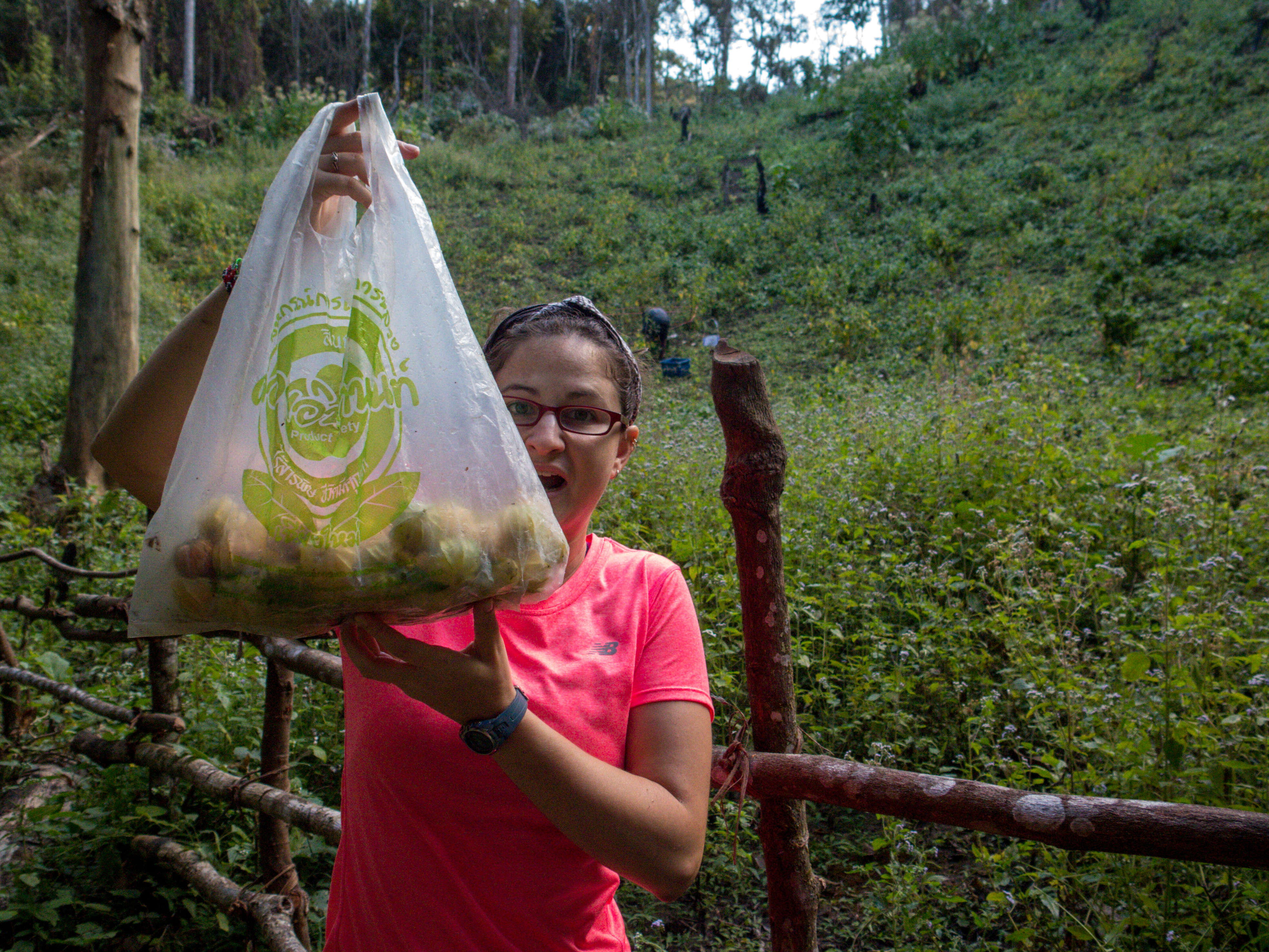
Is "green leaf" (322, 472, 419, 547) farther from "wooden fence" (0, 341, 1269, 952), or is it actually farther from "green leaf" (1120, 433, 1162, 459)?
"green leaf" (1120, 433, 1162, 459)

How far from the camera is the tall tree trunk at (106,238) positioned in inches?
213

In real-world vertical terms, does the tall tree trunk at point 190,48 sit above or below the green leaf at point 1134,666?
above

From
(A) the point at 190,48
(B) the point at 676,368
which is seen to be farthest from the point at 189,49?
(B) the point at 676,368

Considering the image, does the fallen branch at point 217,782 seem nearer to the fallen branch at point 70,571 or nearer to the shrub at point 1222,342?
the fallen branch at point 70,571

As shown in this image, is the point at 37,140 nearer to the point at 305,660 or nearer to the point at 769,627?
the point at 305,660

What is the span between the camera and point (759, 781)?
155 cm

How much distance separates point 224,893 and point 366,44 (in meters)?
28.4

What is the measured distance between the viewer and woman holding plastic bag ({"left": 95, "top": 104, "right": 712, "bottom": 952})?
91 cm

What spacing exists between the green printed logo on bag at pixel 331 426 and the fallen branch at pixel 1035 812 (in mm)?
938

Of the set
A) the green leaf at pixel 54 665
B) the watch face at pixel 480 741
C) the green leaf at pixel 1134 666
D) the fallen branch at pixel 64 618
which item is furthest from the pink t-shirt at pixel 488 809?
the green leaf at pixel 54 665

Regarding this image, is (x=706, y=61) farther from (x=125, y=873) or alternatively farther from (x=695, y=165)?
(x=125, y=873)

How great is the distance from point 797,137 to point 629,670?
18.8m

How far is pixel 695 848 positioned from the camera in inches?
39.9

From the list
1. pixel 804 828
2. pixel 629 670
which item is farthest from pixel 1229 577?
pixel 629 670
